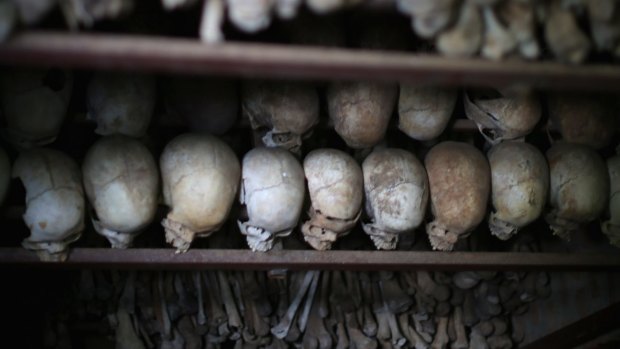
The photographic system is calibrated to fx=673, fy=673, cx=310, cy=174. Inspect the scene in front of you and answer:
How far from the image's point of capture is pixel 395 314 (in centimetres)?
258

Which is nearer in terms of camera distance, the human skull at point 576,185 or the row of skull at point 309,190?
the row of skull at point 309,190

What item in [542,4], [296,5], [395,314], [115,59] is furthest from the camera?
[395,314]

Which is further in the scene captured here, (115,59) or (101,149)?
(101,149)

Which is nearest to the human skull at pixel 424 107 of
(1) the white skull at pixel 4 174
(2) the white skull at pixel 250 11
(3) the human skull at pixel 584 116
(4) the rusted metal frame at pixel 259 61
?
(3) the human skull at pixel 584 116

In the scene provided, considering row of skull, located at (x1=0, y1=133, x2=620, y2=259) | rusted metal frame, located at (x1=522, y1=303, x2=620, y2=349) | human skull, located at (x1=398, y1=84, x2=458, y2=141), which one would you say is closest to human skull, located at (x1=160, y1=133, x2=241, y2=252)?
row of skull, located at (x1=0, y1=133, x2=620, y2=259)

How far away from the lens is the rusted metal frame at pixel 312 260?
68.9 inches

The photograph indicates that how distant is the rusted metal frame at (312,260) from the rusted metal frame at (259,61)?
80 cm

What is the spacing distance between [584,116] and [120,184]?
1310 millimetres

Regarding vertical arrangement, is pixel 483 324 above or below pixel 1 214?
below

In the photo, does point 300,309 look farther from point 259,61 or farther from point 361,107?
point 259,61

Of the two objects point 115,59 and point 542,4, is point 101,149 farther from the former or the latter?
point 542,4

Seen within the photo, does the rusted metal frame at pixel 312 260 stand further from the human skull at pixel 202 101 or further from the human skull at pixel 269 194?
the human skull at pixel 202 101

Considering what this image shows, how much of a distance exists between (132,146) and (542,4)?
3.36 ft

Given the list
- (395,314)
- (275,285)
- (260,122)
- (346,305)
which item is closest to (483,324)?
(395,314)
